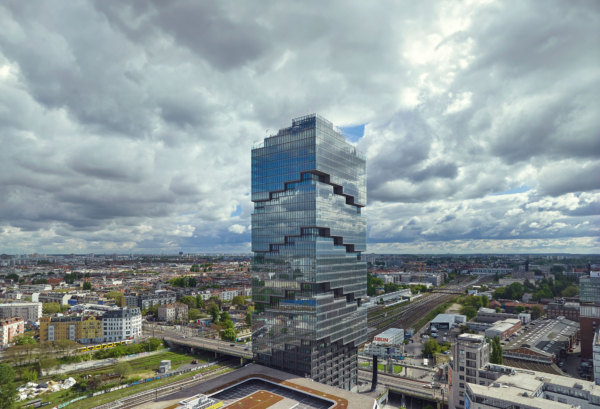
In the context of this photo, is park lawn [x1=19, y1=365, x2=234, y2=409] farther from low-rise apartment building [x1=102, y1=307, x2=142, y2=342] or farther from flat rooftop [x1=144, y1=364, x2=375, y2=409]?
low-rise apartment building [x1=102, y1=307, x2=142, y2=342]

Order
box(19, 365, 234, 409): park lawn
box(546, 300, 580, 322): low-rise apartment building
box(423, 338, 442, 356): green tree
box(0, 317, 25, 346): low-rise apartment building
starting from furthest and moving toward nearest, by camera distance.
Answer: box(546, 300, 580, 322): low-rise apartment building
box(0, 317, 25, 346): low-rise apartment building
box(423, 338, 442, 356): green tree
box(19, 365, 234, 409): park lawn

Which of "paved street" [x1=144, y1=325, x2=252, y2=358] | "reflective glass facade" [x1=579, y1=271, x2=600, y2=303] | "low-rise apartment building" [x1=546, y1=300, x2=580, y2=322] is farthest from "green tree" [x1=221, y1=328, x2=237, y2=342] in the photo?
"low-rise apartment building" [x1=546, y1=300, x2=580, y2=322]

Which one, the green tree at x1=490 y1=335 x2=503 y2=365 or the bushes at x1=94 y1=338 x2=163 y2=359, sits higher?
the green tree at x1=490 y1=335 x2=503 y2=365

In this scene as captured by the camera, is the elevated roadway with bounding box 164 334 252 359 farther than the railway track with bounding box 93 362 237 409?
Yes

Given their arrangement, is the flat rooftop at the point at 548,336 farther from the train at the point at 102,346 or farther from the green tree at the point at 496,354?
the train at the point at 102,346

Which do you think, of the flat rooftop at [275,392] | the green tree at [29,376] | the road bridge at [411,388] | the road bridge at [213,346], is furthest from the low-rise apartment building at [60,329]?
the road bridge at [411,388]

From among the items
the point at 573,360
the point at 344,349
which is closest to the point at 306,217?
the point at 344,349

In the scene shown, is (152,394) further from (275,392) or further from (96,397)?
(275,392)
